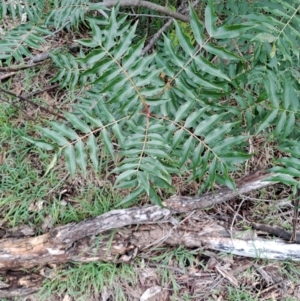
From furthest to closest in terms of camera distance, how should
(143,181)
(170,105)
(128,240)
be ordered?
(128,240), (170,105), (143,181)

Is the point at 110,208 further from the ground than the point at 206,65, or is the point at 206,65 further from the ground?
the point at 206,65

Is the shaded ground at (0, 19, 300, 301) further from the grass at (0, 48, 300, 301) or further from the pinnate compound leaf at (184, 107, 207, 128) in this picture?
the pinnate compound leaf at (184, 107, 207, 128)

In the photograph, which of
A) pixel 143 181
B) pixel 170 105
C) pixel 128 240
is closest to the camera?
pixel 143 181

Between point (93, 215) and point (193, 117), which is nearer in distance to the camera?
point (193, 117)

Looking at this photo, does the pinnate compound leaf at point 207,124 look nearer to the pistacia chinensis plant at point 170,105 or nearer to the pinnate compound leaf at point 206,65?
the pistacia chinensis plant at point 170,105

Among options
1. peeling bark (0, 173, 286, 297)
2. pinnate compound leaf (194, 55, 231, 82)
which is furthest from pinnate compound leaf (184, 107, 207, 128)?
peeling bark (0, 173, 286, 297)

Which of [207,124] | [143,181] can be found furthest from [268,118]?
[143,181]

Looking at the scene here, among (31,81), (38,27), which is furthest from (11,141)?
(38,27)

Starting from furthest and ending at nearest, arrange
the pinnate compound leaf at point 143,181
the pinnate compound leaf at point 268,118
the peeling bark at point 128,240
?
the peeling bark at point 128,240 < the pinnate compound leaf at point 268,118 < the pinnate compound leaf at point 143,181

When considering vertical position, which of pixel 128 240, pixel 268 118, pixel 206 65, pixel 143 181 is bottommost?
pixel 128 240

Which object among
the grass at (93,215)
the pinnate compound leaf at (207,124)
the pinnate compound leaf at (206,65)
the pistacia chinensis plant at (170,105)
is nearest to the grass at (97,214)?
the grass at (93,215)

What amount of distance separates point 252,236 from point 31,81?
1609mm

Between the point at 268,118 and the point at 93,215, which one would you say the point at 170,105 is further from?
the point at 93,215

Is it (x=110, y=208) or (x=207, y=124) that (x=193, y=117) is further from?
(x=110, y=208)
